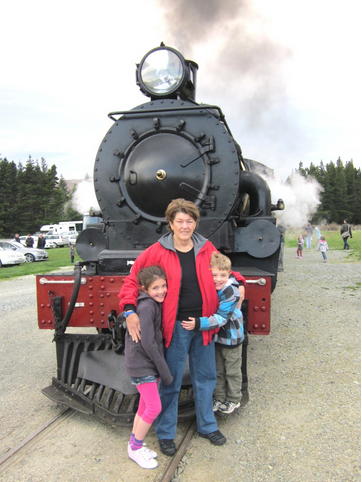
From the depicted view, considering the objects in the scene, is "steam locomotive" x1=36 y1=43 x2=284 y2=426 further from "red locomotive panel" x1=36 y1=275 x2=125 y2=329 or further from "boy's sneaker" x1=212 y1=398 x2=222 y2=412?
"boy's sneaker" x1=212 y1=398 x2=222 y2=412

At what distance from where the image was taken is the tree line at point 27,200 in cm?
4072

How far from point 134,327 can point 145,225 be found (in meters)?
1.31

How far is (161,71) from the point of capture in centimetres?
371

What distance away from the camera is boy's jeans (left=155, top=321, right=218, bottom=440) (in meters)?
2.45

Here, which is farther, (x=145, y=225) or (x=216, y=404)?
(x=145, y=225)

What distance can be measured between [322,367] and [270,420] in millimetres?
1363

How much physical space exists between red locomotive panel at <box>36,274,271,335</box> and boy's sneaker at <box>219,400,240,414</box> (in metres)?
0.55

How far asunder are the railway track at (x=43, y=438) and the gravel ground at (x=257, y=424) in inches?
1.7

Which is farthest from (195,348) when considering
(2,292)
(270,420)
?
(2,292)

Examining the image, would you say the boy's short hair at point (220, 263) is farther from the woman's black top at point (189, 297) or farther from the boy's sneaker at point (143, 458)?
the boy's sneaker at point (143, 458)

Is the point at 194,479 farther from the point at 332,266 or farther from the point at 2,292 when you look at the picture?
the point at 332,266

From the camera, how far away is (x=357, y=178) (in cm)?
5706

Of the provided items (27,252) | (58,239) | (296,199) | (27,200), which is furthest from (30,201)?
(296,199)

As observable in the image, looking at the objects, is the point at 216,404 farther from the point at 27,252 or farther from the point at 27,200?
the point at 27,200
